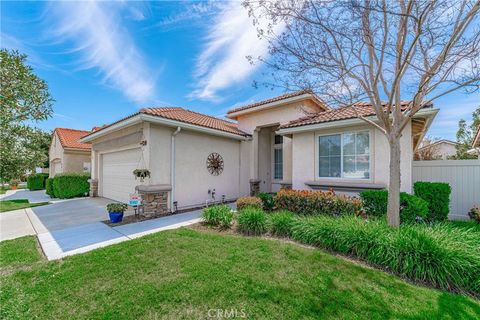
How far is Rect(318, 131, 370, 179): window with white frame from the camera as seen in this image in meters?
8.34

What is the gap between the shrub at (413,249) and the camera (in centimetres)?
376

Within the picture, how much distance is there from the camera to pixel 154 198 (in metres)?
8.67

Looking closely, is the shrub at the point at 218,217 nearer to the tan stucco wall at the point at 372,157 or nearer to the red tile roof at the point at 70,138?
the tan stucco wall at the point at 372,157

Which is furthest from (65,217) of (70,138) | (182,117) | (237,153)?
(70,138)

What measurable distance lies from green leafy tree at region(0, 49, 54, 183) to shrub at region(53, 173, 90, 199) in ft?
29.3

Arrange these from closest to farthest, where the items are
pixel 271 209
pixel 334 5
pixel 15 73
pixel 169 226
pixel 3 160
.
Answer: pixel 334 5 < pixel 15 73 < pixel 3 160 < pixel 169 226 < pixel 271 209

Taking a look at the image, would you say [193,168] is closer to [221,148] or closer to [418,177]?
[221,148]

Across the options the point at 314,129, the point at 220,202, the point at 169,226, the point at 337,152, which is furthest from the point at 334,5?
the point at 220,202

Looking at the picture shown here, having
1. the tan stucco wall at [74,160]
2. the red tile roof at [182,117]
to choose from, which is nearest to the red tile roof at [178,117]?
the red tile roof at [182,117]

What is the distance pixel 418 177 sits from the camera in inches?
367

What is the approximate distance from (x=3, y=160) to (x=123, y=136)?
4717 mm

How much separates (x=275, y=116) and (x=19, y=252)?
11769 mm

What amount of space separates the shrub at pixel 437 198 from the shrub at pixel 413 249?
334 centimetres

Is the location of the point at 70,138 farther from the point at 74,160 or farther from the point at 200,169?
the point at 200,169
